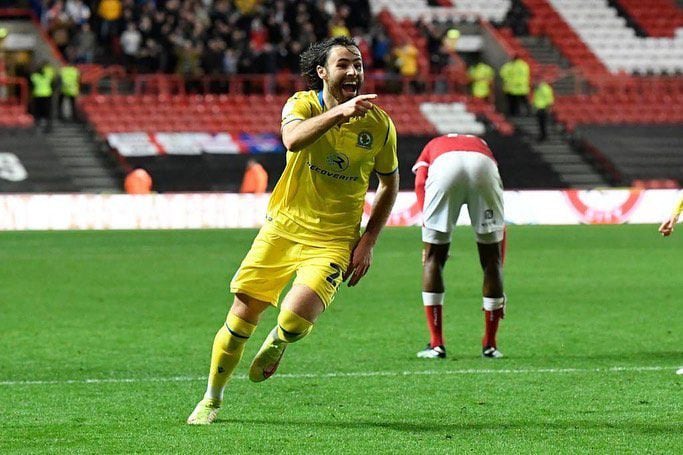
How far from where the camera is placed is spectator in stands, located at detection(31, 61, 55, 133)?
31234mm

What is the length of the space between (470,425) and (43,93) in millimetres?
25321

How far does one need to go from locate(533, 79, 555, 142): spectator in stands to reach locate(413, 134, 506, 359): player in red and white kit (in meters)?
24.3

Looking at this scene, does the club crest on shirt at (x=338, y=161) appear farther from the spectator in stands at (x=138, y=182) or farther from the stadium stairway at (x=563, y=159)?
the stadium stairway at (x=563, y=159)

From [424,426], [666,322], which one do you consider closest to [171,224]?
[666,322]

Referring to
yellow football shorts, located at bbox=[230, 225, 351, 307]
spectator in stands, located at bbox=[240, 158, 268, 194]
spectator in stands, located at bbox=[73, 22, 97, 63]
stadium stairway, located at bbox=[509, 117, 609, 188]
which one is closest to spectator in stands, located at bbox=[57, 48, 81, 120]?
spectator in stands, located at bbox=[73, 22, 97, 63]

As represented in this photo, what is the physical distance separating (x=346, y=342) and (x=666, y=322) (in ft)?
9.94

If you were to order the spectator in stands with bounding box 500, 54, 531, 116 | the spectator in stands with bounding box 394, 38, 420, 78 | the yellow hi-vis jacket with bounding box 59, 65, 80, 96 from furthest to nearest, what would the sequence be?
the spectator in stands with bounding box 394, 38, 420, 78 → the spectator in stands with bounding box 500, 54, 531, 116 → the yellow hi-vis jacket with bounding box 59, 65, 80, 96

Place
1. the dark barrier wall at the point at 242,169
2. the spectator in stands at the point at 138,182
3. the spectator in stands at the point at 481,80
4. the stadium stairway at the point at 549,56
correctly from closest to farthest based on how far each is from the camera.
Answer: the spectator in stands at the point at 138,182 < the dark barrier wall at the point at 242,169 < the spectator in stands at the point at 481,80 < the stadium stairway at the point at 549,56

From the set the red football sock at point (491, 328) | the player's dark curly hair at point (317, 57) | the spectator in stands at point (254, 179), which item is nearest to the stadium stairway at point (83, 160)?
the spectator in stands at point (254, 179)

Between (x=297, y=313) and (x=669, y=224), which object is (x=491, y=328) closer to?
(x=669, y=224)

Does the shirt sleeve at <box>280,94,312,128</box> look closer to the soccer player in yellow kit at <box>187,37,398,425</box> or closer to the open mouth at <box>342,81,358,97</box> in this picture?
the soccer player in yellow kit at <box>187,37,398,425</box>

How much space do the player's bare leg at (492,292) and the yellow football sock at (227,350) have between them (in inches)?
121

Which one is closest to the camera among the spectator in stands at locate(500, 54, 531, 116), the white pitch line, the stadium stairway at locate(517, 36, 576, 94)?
the white pitch line

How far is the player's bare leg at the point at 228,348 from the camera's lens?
24.2 ft
